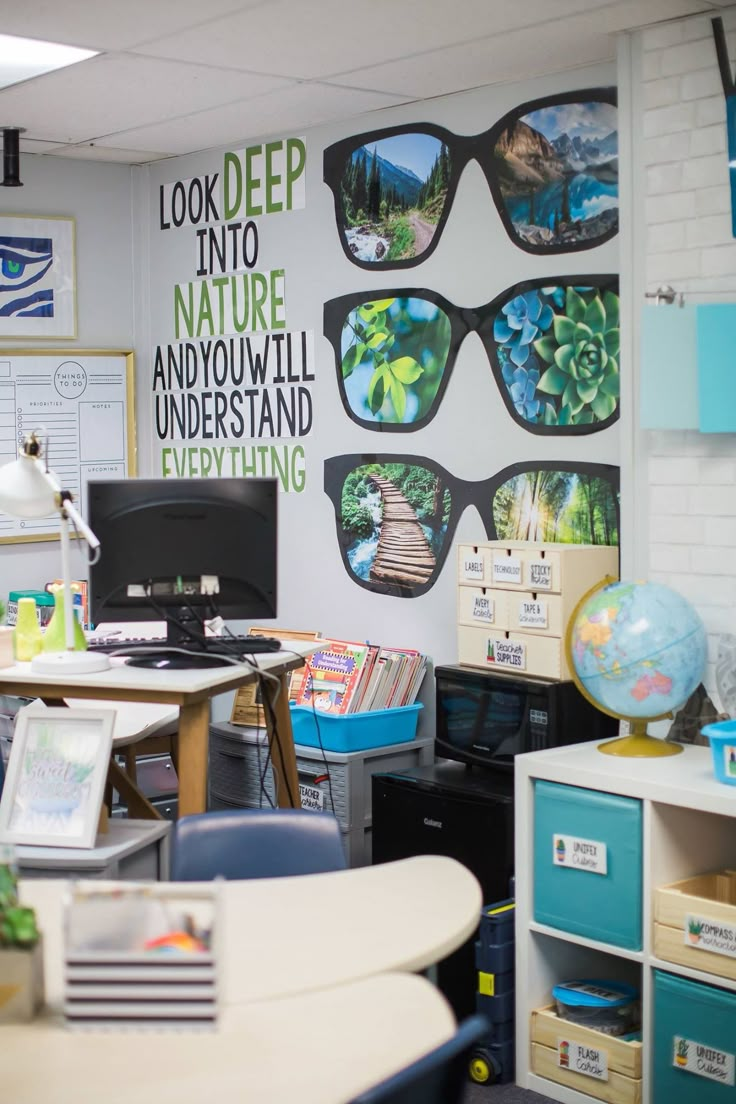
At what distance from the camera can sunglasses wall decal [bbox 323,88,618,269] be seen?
4324 millimetres

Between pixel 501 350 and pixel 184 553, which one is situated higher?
pixel 501 350

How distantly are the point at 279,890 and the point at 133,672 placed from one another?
120cm

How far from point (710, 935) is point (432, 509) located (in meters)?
2.10

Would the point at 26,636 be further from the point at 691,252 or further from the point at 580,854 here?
the point at 691,252

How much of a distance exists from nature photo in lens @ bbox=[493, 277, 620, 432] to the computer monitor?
45.7 inches

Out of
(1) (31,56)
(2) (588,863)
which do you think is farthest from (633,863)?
(1) (31,56)

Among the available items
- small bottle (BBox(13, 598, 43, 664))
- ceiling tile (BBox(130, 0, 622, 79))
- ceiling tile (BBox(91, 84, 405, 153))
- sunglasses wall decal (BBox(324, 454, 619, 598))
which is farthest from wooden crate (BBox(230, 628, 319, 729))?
ceiling tile (BBox(130, 0, 622, 79))

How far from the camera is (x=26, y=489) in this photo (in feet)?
11.7

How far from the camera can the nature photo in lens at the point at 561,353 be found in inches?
171

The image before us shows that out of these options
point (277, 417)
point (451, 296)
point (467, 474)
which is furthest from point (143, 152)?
point (467, 474)

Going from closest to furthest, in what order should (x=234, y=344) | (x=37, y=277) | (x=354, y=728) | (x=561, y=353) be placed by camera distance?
(x=561, y=353), (x=354, y=728), (x=234, y=344), (x=37, y=277)

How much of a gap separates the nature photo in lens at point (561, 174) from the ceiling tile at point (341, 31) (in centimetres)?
30

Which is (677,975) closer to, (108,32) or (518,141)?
(518,141)

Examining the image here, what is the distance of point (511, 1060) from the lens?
12.3ft
